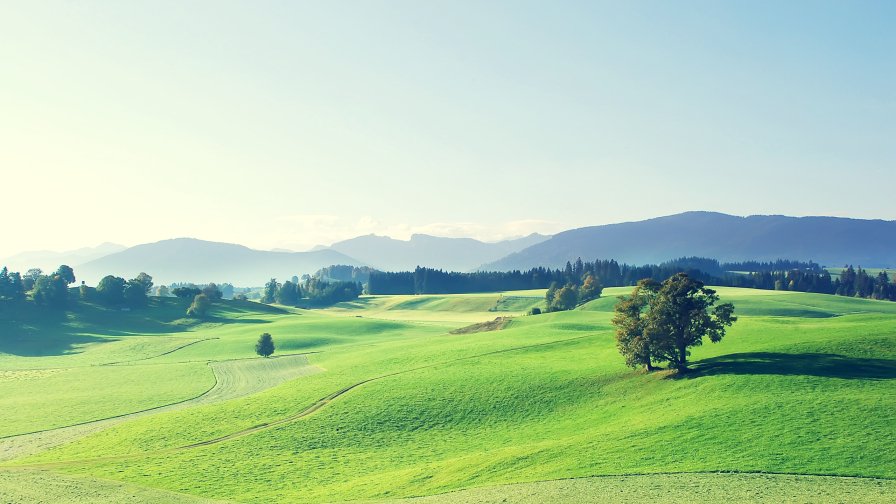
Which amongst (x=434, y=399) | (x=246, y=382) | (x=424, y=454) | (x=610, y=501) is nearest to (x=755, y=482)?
(x=610, y=501)

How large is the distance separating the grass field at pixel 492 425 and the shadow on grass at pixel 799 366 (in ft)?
0.85

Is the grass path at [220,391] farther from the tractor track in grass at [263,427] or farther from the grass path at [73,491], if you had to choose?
the grass path at [73,491]

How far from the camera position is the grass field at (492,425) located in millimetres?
41281

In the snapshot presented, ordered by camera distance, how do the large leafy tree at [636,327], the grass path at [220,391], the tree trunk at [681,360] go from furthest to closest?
the large leafy tree at [636,327], the tree trunk at [681,360], the grass path at [220,391]

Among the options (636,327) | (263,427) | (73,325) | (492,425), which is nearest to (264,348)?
(263,427)

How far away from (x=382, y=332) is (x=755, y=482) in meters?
128

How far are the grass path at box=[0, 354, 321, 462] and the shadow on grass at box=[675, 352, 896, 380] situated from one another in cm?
5942

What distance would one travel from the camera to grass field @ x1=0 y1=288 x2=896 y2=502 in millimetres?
41281

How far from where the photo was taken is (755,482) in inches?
1491

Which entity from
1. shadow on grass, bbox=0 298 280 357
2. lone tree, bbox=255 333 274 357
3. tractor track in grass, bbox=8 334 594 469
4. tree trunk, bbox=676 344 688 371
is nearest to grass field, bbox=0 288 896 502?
tractor track in grass, bbox=8 334 594 469

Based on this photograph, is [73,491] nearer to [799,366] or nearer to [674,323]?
[674,323]

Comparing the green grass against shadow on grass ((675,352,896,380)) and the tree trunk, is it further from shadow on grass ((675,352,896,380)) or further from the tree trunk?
the tree trunk

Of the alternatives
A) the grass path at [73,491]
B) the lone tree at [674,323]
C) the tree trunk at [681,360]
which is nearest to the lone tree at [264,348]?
the grass path at [73,491]

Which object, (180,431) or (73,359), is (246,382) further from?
(73,359)
